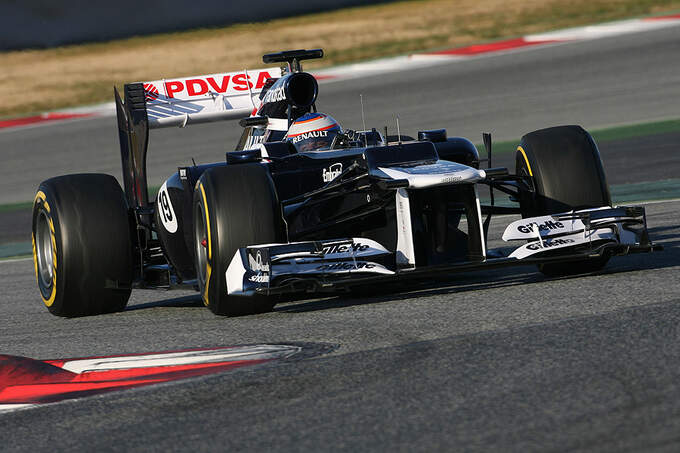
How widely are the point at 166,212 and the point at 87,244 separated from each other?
21.9 inches

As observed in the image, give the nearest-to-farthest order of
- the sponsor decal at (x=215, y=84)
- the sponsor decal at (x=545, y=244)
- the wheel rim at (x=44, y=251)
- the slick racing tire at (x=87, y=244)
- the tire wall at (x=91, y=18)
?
the sponsor decal at (x=545, y=244) → the slick racing tire at (x=87, y=244) → the wheel rim at (x=44, y=251) → the sponsor decal at (x=215, y=84) → the tire wall at (x=91, y=18)

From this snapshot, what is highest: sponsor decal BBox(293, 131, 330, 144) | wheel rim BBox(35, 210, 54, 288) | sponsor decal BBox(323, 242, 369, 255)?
sponsor decal BBox(293, 131, 330, 144)

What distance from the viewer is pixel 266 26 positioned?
2136cm

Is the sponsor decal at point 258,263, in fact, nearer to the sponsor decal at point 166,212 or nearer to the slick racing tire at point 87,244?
the sponsor decal at point 166,212

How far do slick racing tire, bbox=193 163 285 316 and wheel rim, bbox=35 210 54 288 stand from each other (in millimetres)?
1973

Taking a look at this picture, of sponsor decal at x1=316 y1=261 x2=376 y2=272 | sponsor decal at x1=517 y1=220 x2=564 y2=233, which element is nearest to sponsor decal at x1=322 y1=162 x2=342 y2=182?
sponsor decal at x1=316 y1=261 x2=376 y2=272

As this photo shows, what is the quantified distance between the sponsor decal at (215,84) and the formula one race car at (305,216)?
0.30 metres

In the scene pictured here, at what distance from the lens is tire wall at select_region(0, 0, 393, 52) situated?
77.9ft

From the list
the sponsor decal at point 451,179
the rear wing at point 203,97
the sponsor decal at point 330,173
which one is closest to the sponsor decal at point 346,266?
the sponsor decal at point 451,179

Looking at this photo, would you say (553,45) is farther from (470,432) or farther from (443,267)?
(470,432)

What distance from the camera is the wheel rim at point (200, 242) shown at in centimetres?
641

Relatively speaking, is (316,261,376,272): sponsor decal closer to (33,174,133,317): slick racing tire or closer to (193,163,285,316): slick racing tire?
(193,163,285,316): slick racing tire

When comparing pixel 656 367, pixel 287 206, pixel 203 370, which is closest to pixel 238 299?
pixel 287 206

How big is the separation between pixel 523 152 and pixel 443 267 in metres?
1.28
